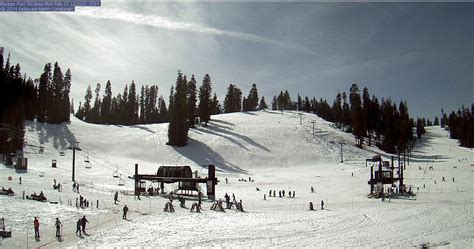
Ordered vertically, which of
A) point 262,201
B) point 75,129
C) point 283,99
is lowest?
point 262,201

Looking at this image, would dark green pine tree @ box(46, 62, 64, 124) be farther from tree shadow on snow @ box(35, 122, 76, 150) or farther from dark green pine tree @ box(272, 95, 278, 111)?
dark green pine tree @ box(272, 95, 278, 111)

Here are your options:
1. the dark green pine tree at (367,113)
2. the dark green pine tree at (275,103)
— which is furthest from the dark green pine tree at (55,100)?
the dark green pine tree at (275,103)

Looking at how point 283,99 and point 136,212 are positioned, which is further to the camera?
point 283,99

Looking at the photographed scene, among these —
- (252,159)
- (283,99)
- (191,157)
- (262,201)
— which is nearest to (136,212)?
(262,201)

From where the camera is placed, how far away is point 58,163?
6316 cm

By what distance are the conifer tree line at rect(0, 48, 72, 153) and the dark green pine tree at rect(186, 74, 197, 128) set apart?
3100cm

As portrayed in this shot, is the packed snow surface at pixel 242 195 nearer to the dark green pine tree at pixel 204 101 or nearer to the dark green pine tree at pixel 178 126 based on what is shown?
the dark green pine tree at pixel 178 126

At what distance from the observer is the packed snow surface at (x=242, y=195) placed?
23.7m

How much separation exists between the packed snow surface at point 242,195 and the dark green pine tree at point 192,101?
4001mm

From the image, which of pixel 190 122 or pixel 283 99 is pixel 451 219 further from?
pixel 283 99

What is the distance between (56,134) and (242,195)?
54.5 m

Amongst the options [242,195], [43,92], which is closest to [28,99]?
[43,92]

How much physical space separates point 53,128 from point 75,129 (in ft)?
15.8

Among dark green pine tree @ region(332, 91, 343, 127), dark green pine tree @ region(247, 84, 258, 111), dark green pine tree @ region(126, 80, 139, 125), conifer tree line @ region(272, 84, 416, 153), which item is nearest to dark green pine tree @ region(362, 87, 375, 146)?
conifer tree line @ region(272, 84, 416, 153)
